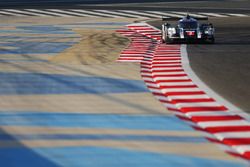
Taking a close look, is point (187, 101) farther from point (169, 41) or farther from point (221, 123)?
point (169, 41)

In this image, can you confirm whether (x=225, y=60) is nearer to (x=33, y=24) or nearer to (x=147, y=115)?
(x=147, y=115)

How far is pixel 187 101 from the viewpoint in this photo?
1128 cm

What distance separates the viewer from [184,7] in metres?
48.3

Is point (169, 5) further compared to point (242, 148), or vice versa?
point (169, 5)

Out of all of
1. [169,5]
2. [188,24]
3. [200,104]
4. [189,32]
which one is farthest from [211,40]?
[169,5]

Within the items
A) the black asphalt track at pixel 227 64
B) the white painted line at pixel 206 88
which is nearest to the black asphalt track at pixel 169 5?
the black asphalt track at pixel 227 64

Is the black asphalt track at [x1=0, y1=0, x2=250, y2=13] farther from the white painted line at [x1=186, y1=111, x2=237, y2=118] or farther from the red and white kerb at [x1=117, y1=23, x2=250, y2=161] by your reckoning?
the white painted line at [x1=186, y1=111, x2=237, y2=118]

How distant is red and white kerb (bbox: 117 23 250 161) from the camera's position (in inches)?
331

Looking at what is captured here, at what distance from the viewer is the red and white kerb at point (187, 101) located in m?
8.41

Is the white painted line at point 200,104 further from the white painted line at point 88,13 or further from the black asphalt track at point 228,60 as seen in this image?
the white painted line at point 88,13

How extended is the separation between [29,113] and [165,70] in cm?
631

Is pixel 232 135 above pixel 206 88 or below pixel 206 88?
above

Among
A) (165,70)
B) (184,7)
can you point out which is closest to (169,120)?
(165,70)

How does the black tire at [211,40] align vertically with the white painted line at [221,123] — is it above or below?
below
